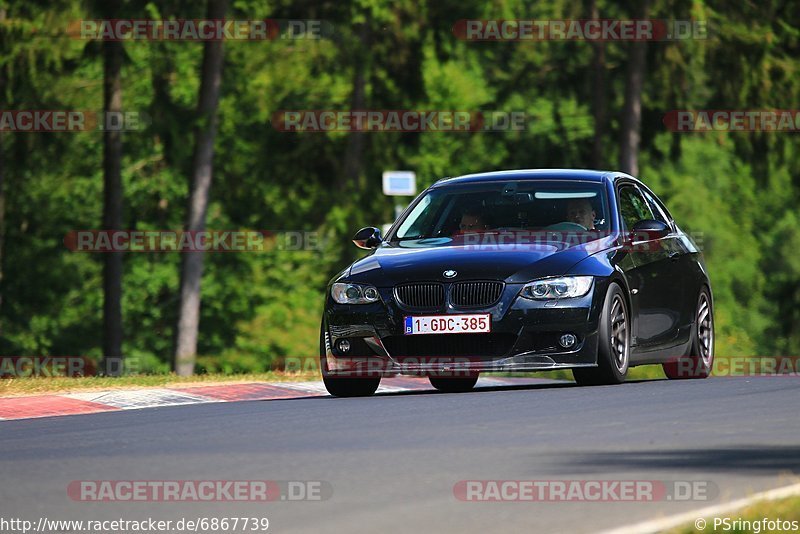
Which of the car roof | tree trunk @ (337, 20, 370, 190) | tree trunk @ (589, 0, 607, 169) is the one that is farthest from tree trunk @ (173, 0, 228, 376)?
the car roof

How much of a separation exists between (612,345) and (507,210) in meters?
1.62

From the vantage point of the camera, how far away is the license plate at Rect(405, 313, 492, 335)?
13.8 meters

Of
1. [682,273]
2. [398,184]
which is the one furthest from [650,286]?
[398,184]

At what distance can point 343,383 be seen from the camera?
48.1 feet

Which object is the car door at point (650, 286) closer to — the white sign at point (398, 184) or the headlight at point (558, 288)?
the headlight at point (558, 288)

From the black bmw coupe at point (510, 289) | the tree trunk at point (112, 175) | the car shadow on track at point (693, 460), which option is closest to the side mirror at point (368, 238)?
the black bmw coupe at point (510, 289)

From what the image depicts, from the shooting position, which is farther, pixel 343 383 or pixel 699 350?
pixel 699 350

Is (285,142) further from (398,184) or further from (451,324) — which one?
(451,324)

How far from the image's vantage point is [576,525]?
7590 millimetres

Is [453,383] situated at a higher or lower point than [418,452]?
lower

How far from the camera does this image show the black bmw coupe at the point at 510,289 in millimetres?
13820

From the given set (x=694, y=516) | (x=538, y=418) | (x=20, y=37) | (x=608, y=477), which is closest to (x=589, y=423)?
(x=538, y=418)

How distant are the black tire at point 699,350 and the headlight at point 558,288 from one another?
270cm

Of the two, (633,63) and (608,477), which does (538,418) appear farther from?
(633,63)
